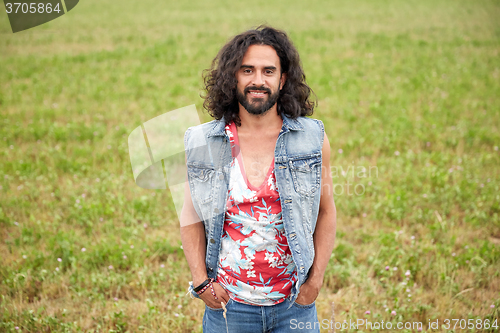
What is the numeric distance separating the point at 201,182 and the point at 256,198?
0.36m

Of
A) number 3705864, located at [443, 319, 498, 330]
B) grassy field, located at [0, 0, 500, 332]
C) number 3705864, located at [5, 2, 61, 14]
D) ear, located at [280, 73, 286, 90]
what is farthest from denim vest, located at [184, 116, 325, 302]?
number 3705864, located at [5, 2, 61, 14]

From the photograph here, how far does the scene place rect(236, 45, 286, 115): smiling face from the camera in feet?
7.25

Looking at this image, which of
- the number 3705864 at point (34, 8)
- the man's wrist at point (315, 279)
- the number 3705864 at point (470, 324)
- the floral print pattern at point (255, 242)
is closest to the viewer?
the floral print pattern at point (255, 242)

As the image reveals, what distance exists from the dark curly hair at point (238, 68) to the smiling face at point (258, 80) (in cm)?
4

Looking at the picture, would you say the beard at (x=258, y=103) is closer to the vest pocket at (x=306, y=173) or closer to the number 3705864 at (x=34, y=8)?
the vest pocket at (x=306, y=173)

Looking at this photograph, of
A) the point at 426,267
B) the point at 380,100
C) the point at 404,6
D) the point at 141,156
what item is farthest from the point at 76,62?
the point at 404,6

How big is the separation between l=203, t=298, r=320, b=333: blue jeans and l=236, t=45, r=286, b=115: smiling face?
1146 mm

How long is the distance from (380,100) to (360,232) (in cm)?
497

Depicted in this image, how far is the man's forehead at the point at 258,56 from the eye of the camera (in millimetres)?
2238

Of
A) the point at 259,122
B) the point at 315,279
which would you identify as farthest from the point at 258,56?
the point at 315,279

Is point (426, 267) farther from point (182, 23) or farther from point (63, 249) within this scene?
point (182, 23)

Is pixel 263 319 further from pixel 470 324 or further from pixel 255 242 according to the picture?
pixel 470 324

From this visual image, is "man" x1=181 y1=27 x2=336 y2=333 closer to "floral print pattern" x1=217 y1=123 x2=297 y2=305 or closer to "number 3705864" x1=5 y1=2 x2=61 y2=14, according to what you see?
"floral print pattern" x1=217 y1=123 x2=297 y2=305

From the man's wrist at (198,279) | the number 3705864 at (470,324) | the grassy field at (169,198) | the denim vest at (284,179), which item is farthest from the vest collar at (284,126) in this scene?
the number 3705864 at (470,324)
